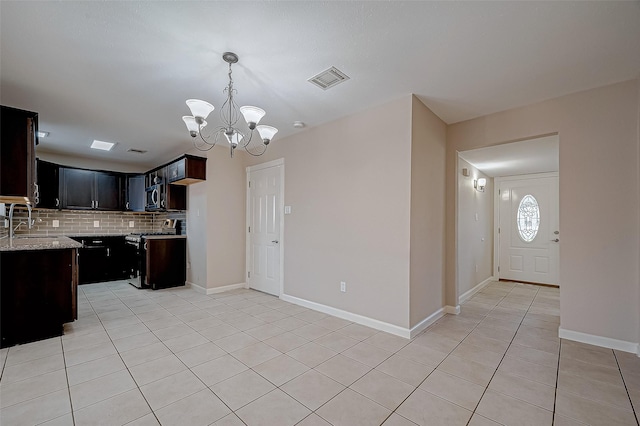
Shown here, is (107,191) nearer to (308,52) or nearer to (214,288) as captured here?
(214,288)

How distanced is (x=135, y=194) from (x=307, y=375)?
5834mm

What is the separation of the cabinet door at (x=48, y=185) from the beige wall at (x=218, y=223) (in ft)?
8.49

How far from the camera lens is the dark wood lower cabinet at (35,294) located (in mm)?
2682

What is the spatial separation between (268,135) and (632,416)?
3361 mm

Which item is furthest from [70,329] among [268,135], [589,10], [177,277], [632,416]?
[589,10]

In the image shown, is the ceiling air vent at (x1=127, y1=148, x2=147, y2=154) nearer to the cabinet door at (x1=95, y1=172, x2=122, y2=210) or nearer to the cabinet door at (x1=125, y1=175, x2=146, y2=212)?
the cabinet door at (x1=125, y1=175, x2=146, y2=212)

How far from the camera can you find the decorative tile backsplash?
531cm

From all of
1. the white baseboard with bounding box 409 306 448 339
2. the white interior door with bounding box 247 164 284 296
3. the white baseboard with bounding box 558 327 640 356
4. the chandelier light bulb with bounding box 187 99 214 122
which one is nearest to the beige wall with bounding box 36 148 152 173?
the white interior door with bounding box 247 164 284 296

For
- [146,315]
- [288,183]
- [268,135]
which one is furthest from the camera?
[288,183]

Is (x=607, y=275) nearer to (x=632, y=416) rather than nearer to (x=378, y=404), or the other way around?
(x=632, y=416)

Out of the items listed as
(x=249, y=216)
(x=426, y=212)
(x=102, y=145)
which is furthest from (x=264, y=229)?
(x=102, y=145)

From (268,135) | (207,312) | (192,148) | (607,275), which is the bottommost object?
(207,312)

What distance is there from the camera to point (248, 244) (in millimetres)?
5172

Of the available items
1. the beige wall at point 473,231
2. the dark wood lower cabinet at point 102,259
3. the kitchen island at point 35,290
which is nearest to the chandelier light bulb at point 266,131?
the kitchen island at point 35,290
